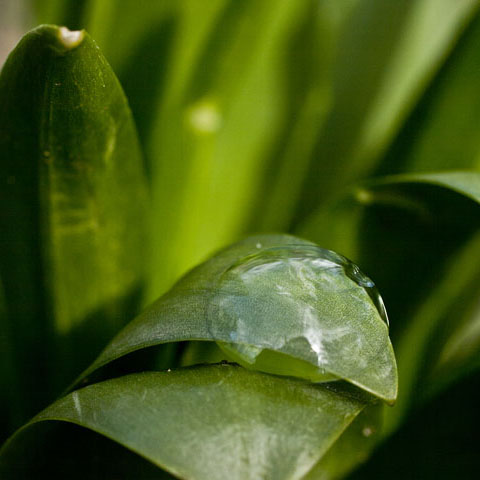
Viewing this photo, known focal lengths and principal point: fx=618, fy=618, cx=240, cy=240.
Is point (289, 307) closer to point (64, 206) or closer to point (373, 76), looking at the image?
point (64, 206)

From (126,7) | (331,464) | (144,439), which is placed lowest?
(331,464)

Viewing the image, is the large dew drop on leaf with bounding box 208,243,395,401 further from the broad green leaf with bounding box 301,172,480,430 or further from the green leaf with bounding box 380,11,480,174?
the green leaf with bounding box 380,11,480,174

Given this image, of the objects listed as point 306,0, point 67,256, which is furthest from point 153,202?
point 306,0

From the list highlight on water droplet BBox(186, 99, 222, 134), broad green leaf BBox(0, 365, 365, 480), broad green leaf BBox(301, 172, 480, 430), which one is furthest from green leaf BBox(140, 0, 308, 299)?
broad green leaf BBox(0, 365, 365, 480)

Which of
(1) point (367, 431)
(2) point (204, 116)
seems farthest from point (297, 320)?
(2) point (204, 116)

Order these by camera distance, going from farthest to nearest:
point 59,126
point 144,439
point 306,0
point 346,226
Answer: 1. point 306,0
2. point 346,226
3. point 59,126
4. point 144,439

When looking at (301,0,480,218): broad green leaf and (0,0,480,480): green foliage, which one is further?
(301,0,480,218): broad green leaf

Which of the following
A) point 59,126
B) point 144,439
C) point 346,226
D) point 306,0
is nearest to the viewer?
point 144,439

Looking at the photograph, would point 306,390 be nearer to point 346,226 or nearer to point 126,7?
point 346,226

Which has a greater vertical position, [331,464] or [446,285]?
[446,285]
